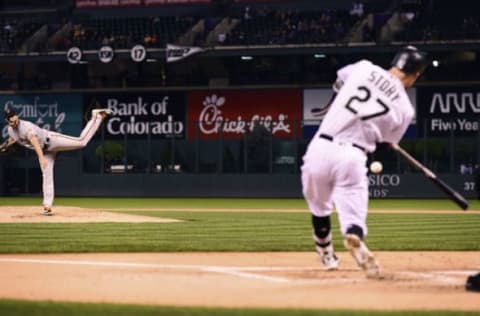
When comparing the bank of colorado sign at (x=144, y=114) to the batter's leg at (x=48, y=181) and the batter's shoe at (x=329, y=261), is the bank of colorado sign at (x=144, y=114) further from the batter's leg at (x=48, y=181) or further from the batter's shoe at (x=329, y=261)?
the batter's shoe at (x=329, y=261)

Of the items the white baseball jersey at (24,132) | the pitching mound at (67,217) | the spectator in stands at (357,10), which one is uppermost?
the spectator in stands at (357,10)

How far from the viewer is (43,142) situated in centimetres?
2041

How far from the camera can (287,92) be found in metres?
42.4

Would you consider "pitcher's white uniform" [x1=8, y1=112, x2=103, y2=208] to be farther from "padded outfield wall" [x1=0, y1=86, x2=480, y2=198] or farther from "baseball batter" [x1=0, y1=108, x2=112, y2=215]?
"padded outfield wall" [x1=0, y1=86, x2=480, y2=198]

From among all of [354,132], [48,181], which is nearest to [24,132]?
[48,181]

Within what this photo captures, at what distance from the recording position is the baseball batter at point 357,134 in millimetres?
9141

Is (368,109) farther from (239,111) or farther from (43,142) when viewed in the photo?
(239,111)

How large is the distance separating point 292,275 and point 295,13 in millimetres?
33466

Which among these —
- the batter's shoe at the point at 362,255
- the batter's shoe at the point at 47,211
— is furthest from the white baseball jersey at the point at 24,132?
the batter's shoe at the point at 362,255

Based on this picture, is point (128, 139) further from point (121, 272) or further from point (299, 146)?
point (121, 272)

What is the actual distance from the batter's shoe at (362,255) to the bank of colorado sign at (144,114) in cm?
3311

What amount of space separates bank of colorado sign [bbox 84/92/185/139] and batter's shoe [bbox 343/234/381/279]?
33115 millimetres

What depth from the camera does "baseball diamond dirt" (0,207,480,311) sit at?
7.86 meters

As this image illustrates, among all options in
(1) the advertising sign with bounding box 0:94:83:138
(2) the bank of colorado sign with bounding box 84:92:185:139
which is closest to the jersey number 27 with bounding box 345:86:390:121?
(2) the bank of colorado sign with bounding box 84:92:185:139
